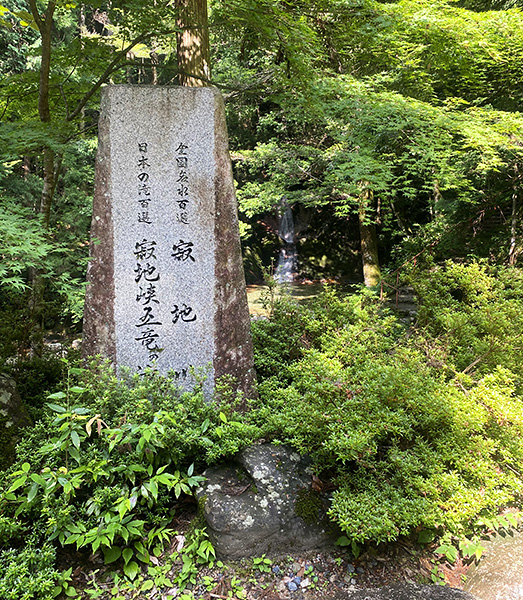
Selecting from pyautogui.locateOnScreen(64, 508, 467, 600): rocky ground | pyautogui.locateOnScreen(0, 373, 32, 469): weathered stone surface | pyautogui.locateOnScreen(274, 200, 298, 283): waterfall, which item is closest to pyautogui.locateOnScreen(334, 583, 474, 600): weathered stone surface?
pyautogui.locateOnScreen(64, 508, 467, 600): rocky ground

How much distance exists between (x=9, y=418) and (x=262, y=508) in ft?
6.40

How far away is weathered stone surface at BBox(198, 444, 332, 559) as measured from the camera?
94.0 inches

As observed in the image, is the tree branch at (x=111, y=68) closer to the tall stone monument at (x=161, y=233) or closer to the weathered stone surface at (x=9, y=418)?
the tall stone monument at (x=161, y=233)

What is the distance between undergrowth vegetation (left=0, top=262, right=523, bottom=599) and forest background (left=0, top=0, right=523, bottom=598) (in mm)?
16

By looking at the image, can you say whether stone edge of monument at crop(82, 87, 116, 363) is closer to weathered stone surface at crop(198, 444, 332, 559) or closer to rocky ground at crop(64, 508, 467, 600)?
weathered stone surface at crop(198, 444, 332, 559)

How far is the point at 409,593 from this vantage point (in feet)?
6.84

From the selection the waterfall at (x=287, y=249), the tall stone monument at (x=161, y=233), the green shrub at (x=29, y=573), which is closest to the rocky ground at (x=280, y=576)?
the green shrub at (x=29, y=573)

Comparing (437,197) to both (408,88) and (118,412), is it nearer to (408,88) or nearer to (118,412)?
(408,88)

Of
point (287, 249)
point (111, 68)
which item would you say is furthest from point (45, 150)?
point (287, 249)

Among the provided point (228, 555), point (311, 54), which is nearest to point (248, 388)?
point (228, 555)

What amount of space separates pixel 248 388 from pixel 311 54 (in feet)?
12.6

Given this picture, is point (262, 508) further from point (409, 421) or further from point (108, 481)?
point (409, 421)

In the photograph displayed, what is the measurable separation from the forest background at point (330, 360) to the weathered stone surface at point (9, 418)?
50 mm

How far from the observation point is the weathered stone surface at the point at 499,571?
7.18 ft
